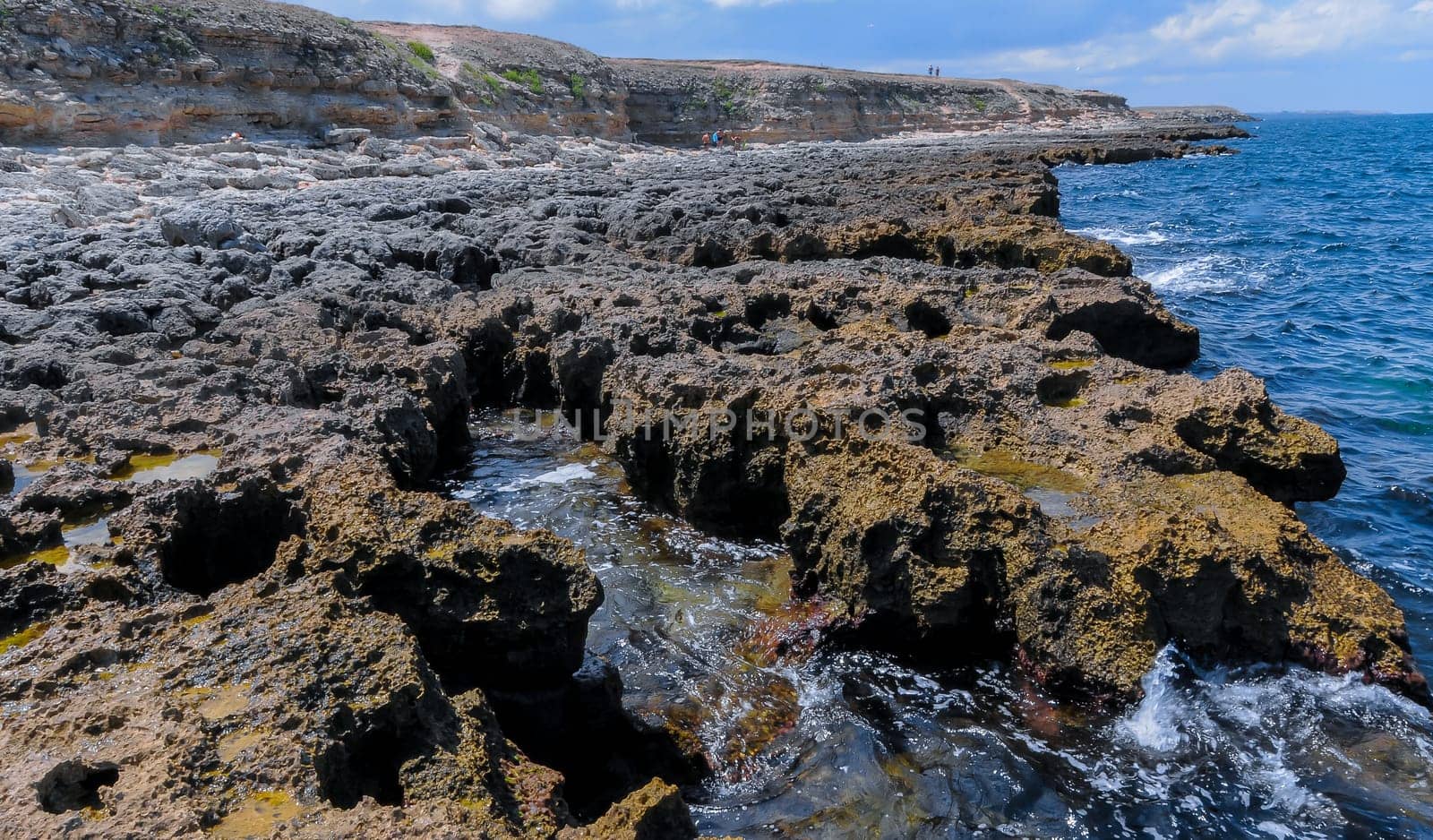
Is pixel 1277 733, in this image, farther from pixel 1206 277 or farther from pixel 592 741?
pixel 1206 277

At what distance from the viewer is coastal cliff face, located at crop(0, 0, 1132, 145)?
28750 mm

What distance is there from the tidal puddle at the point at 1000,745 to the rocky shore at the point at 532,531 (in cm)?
21

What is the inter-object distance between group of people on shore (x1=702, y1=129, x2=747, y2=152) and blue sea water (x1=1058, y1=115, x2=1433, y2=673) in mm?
25661

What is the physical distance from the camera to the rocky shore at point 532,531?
3932 millimetres

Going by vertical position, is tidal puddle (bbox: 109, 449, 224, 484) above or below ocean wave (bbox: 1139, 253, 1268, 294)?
above

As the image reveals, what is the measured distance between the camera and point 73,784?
11.3 ft

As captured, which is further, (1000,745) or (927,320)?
(927,320)

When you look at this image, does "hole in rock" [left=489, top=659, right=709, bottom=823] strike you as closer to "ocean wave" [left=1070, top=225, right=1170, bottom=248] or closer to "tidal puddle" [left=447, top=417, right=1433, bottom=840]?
"tidal puddle" [left=447, top=417, right=1433, bottom=840]

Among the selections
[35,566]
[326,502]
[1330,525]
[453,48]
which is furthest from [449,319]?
[453,48]

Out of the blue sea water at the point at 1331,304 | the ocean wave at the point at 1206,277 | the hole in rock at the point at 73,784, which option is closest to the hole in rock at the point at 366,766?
the hole in rock at the point at 73,784

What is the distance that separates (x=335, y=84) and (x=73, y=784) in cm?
4082

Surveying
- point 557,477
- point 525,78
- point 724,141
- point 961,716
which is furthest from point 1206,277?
point 724,141

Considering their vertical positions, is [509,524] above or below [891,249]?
below

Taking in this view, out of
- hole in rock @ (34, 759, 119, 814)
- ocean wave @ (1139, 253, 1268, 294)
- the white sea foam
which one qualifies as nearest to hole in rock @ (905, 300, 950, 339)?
the white sea foam
